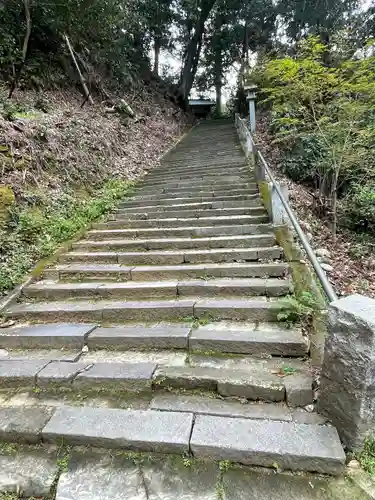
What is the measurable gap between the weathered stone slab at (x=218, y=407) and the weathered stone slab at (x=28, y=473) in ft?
2.32

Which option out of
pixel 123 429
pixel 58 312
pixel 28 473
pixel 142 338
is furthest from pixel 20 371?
pixel 123 429

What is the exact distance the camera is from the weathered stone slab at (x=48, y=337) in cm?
284

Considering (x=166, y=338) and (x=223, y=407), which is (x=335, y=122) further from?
(x=223, y=407)

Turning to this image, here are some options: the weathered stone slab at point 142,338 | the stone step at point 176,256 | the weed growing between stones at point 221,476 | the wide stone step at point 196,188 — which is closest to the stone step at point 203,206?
the wide stone step at point 196,188

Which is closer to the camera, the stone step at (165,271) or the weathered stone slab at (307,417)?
the weathered stone slab at (307,417)

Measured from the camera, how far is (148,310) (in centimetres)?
308

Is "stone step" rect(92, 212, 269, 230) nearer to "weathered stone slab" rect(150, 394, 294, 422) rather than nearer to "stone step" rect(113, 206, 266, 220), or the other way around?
"stone step" rect(113, 206, 266, 220)

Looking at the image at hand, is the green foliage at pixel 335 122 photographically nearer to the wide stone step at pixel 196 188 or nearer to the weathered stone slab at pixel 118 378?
the wide stone step at pixel 196 188

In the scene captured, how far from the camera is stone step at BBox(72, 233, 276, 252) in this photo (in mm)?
4086

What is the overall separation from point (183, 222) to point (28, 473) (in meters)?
3.80

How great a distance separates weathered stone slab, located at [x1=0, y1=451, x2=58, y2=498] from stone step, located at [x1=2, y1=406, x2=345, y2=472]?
108 mm

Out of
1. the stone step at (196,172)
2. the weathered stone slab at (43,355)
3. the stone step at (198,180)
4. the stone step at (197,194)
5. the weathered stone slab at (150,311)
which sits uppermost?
the stone step at (196,172)

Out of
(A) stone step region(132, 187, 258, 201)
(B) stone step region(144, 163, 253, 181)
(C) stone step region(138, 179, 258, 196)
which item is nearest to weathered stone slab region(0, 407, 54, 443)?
(A) stone step region(132, 187, 258, 201)

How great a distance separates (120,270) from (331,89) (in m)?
5.27
